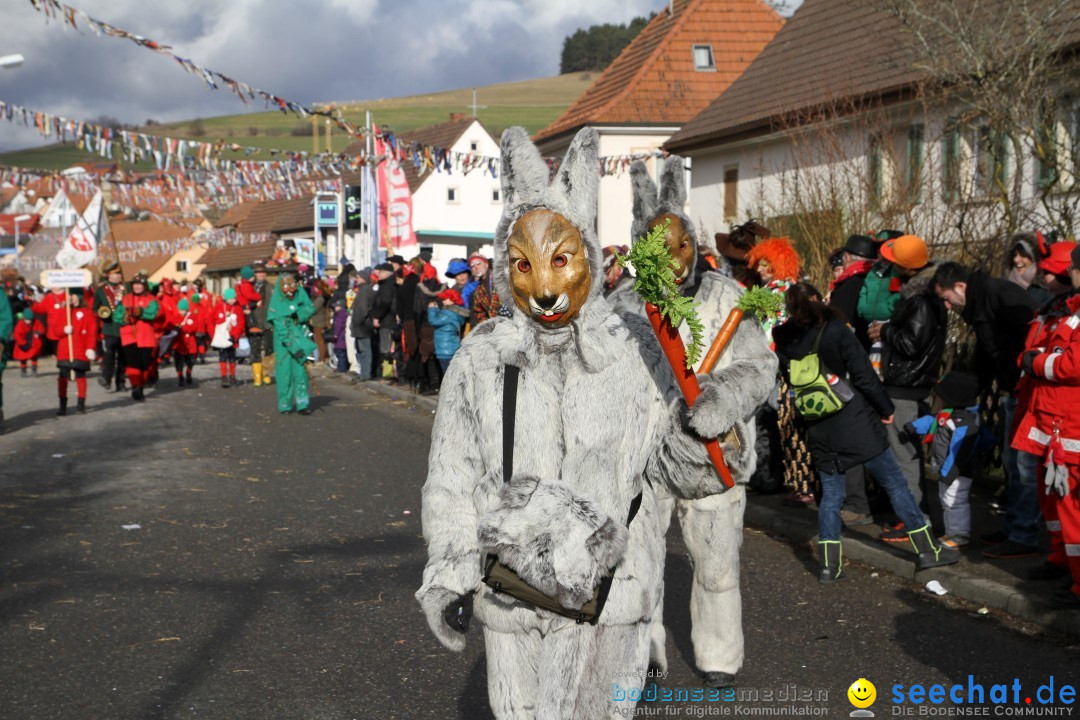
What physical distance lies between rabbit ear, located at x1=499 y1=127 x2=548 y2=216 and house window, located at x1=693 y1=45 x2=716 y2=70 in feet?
131

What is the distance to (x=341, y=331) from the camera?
81.8 feet

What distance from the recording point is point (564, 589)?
3.35m

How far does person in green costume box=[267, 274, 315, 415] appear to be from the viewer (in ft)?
54.9

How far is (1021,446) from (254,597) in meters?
4.44

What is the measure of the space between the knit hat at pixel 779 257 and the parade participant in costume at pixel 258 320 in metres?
15.9

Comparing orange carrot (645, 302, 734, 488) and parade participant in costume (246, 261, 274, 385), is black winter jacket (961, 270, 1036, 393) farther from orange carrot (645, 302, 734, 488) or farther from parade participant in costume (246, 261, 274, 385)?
parade participant in costume (246, 261, 274, 385)

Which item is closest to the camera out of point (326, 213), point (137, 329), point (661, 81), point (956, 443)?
point (956, 443)

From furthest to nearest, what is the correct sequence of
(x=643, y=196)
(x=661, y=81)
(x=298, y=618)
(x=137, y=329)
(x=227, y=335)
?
(x=661, y=81) → (x=227, y=335) → (x=137, y=329) → (x=298, y=618) → (x=643, y=196)

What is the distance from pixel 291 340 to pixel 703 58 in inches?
1154

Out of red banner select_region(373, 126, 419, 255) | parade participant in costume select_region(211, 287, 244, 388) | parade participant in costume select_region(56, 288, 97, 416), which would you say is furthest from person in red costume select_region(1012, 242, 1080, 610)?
red banner select_region(373, 126, 419, 255)

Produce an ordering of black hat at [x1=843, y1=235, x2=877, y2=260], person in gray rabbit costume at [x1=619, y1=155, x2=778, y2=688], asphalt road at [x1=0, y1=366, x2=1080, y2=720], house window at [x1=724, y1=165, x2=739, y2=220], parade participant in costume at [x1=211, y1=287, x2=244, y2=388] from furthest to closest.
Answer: house window at [x1=724, y1=165, x2=739, y2=220]
parade participant in costume at [x1=211, y1=287, x2=244, y2=388]
black hat at [x1=843, y1=235, x2=877, y2=260]
asphalt road at [x1=0, y1=366, x2=1080, y2=720]
person in gray rabbit costume at [x1=619, y1=155, x2=778, y2=688]

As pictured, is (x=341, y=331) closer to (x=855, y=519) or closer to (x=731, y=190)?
(x=731, y=190)

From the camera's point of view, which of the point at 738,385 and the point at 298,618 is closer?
the point at 738,385

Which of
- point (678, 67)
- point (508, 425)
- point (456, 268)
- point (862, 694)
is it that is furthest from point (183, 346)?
point (678, 67)
